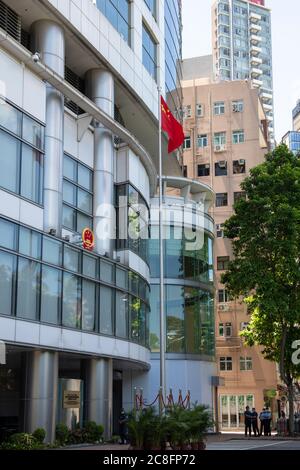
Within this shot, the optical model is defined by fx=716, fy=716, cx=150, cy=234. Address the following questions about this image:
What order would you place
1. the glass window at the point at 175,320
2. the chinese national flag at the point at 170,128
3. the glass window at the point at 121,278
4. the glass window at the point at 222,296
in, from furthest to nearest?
the glass window at the point at 222,296 < the glass window at the point at 175,320 < the chinese national flag at the point at 170,128 < the glass window at the point at 121,278

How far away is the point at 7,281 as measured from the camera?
2264 cm

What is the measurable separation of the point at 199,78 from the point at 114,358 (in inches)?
2061

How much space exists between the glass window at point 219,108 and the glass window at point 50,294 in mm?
45658

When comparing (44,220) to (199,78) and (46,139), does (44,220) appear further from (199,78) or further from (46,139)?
(199,78)

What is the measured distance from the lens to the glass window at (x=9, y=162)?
23.4 metres

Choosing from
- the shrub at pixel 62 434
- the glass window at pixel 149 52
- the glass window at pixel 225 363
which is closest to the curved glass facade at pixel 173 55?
the glass window at pixel 149 52

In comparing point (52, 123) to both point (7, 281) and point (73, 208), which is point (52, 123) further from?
point (7, 281)

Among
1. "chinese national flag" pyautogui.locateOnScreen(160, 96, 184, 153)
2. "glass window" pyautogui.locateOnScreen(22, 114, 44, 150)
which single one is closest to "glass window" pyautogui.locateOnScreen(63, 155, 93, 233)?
"glass window" pyautogui.locateOnScreen(22, 114, 44, 150)

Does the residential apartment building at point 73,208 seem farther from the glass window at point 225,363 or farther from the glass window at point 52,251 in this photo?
the glass window at point 225,363

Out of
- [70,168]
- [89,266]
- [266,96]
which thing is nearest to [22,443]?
[89,266]

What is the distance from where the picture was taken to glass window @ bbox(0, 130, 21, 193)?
23391 mm

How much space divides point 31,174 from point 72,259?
11.8 ft

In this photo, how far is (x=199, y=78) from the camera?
3022 inches
